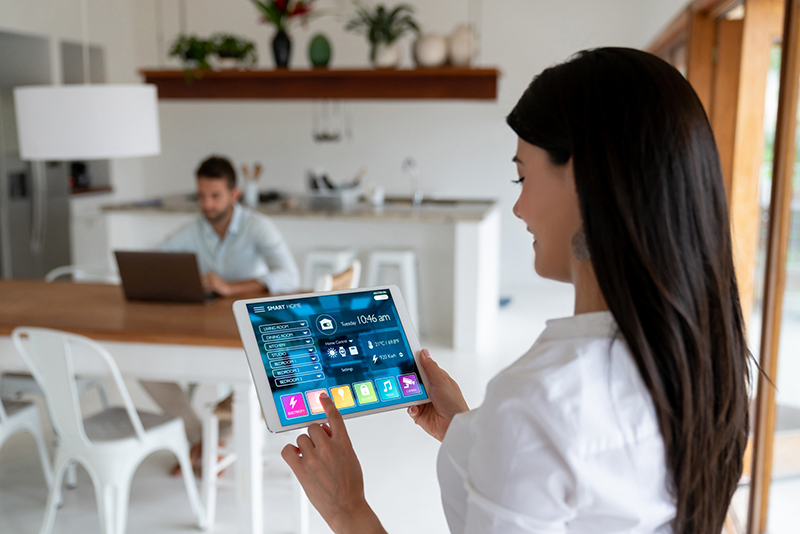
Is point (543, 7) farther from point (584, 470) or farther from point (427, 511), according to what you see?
point (584, 470)

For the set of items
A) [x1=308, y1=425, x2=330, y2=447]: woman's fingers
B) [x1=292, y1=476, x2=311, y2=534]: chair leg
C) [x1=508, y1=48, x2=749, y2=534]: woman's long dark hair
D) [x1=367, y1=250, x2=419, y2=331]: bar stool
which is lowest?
[x1=292, y1=476, x2=311, y2=534]: chair leg

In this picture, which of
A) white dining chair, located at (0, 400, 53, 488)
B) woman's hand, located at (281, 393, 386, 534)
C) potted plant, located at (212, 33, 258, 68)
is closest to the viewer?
woman's hand, located at (281, 393, 386, 534)

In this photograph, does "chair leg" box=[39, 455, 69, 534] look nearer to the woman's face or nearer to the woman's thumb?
the woman's thumb

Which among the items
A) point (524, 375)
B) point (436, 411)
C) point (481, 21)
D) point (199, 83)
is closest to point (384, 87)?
point (199, 83)

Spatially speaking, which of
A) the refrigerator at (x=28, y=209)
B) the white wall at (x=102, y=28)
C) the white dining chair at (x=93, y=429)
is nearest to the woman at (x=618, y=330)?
the white dining chair at (x=93, y=429)

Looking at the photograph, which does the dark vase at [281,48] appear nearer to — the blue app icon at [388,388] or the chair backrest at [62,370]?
the chair backrest at [62,370]

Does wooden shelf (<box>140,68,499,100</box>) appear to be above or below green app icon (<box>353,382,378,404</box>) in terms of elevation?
above

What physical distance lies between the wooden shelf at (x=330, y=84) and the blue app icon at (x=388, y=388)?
3.80 meters

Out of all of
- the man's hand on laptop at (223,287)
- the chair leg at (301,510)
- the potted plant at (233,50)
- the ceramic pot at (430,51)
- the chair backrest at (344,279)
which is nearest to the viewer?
the chair leg at (301,510)

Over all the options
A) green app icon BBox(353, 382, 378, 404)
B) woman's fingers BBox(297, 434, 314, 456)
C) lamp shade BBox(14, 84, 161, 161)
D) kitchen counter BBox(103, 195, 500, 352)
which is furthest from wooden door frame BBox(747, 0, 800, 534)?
kitchen counter BBox(103, 195, 500, 352)

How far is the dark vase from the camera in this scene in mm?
4684

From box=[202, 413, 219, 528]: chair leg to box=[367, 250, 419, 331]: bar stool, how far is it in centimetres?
207

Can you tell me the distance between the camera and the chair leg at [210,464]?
2.37m

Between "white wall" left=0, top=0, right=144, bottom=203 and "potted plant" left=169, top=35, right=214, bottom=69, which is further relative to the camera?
"white wall" left=0, top=0, right=144, bottom=203
